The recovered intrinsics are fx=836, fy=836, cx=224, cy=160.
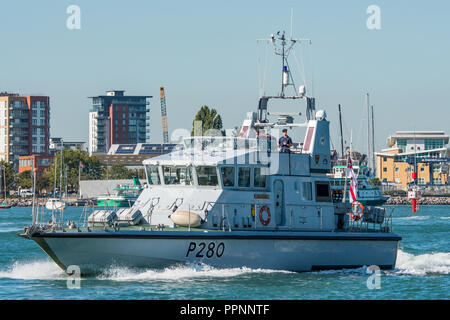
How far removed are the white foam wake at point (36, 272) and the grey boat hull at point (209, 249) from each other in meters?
1.28

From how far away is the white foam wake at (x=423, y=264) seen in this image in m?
26.4

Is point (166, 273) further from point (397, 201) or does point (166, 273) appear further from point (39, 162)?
point (39, 162)

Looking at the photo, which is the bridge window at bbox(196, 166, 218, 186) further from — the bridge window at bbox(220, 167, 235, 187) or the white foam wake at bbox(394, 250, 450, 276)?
the white foam wake at bbox(394, 250, 450, 276)

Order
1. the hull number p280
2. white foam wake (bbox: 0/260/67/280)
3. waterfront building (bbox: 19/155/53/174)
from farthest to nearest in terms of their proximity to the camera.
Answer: waterfront building (bbox: 19/155/53/174) → white foam wake (bbox: 0/260/67/280) → the hull number p280

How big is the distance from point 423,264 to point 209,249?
9245mm

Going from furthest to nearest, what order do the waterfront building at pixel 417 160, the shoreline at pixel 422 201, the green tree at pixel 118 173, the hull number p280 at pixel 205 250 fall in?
the waterfront building at pixel 417 160
the green tree at pixel 118 173
the shoreline at pixel 422 201
the hull number p280 at pixel 205 250

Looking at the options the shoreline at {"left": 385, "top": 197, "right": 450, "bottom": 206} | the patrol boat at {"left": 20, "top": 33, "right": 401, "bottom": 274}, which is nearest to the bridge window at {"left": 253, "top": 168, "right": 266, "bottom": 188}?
the patrol boat at {"left": 20, "top": 33, "right": 401, "bottom": 274}

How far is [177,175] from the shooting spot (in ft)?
79.7

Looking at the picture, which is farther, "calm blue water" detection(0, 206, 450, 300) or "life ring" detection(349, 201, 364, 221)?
"life ring" detection(349, 201, 364, 221)

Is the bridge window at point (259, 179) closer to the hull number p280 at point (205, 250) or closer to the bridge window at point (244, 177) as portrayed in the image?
the bridge window at point (244, 177)

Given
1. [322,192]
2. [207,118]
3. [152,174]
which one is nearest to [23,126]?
[207,118]

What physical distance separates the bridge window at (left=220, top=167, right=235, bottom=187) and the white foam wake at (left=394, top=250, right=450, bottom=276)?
6.27m

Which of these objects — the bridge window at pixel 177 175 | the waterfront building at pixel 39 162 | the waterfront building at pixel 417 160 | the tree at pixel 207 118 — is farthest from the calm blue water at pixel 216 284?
the waterfront building at pixel 39 162

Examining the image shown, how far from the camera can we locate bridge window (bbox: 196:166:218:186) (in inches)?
931
